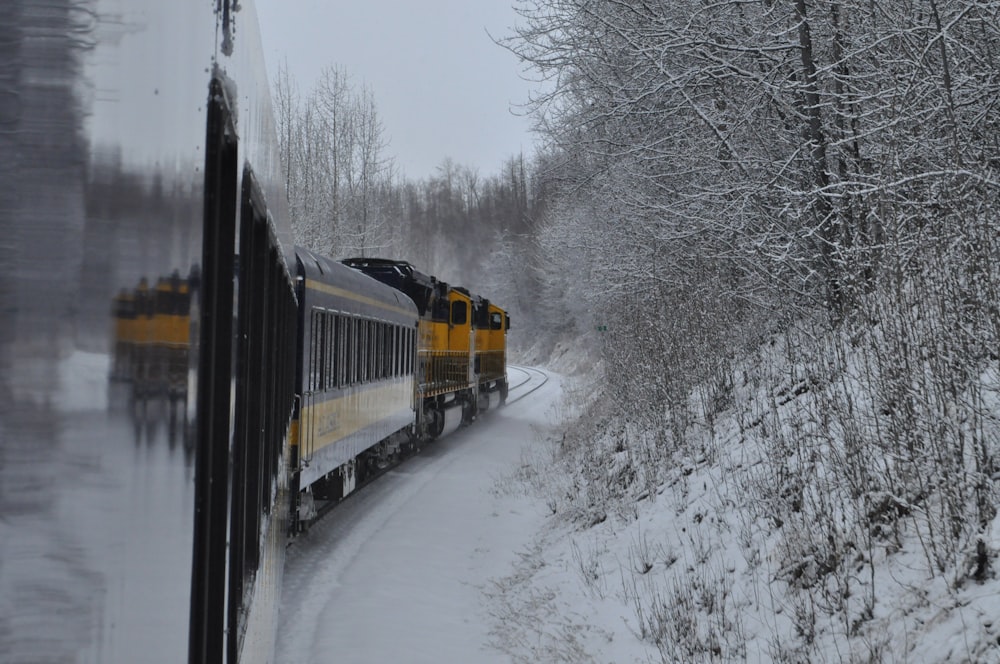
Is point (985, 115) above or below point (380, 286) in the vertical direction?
above

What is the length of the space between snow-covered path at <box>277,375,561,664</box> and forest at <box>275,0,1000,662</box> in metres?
1.23

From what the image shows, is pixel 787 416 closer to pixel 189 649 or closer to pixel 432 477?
pixel 432 477

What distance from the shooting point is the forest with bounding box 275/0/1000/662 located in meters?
5.20

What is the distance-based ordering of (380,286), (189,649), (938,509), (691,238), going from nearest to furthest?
(189,649)
(938,509)
(380,286)
(691,238)

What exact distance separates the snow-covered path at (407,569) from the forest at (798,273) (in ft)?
4.02

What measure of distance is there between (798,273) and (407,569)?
593 cm

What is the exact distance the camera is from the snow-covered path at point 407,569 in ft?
19.7

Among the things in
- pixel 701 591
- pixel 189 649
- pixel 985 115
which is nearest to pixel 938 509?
pixel 701 591

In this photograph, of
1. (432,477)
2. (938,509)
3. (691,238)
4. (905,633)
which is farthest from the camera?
(432,477)

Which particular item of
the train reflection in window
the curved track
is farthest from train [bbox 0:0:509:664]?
the curved track

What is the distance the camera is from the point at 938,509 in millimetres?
5105

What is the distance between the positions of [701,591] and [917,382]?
220cm

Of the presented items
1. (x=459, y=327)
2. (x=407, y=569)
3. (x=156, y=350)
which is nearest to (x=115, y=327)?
(x=156, y=350)

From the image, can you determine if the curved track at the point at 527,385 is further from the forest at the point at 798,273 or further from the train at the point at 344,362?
the forest at the point at 798,273
